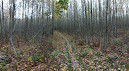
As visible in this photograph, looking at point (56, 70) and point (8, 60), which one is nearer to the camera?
point (56, 70)

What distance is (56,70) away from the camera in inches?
164

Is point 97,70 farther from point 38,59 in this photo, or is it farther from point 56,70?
point 38,59

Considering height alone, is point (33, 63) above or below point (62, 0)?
below

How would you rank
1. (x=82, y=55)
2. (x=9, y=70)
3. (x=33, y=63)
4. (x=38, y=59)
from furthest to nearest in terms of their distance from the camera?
1. (x=82, y=55)
2. (x=38, y=59)
3. (x=33, y=63)
4. (x=9, y=70)

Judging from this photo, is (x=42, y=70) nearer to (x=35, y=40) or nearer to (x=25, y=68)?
(x=25, y=68)

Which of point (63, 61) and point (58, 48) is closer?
point (63, 61)

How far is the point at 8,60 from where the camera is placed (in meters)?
5.31

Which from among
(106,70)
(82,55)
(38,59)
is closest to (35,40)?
(38,59)

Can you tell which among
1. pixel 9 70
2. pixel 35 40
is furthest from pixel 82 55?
pixel 35 40

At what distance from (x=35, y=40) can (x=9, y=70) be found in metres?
5.86

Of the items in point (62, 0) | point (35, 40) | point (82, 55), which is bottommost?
point (82, 55)

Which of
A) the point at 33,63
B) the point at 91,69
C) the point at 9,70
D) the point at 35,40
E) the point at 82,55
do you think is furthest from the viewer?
the point at 35,40

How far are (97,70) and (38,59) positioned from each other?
3.27 meters

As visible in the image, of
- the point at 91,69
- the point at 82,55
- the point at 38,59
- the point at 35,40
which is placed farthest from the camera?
the point at 35,40
